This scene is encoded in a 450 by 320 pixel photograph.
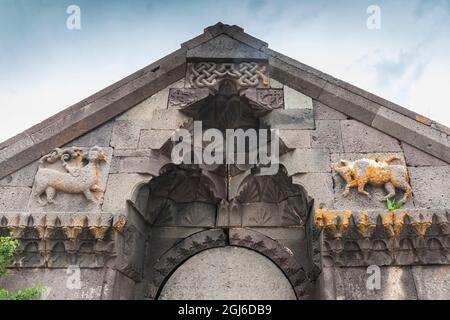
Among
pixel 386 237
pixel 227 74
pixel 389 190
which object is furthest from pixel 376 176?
pixel 227 74

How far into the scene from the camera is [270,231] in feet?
20.7

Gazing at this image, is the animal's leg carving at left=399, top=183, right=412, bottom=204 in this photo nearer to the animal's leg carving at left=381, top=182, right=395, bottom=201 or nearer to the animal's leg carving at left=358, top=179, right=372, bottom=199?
the animal's leg carving at left=381, top=182, right=395, bottom=201

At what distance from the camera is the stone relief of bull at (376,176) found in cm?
500

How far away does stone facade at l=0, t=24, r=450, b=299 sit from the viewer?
4734 millimetres

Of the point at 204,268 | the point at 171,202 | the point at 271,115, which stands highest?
the point at 271,115

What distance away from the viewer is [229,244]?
6.27 meters

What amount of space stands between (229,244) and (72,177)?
8.30ft

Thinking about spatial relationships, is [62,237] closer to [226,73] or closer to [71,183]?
[71,183]

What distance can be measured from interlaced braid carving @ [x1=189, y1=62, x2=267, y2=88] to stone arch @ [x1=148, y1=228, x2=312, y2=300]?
2.28 m

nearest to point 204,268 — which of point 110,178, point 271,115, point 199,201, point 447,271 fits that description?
point 199,201

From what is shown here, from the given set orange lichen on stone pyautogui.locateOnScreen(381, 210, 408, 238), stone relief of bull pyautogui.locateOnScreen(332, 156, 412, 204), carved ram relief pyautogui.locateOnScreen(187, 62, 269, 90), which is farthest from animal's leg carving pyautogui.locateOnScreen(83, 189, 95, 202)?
orange lichen on stone pyautogui.locateOnScreen(381, 210, 408, 238)
